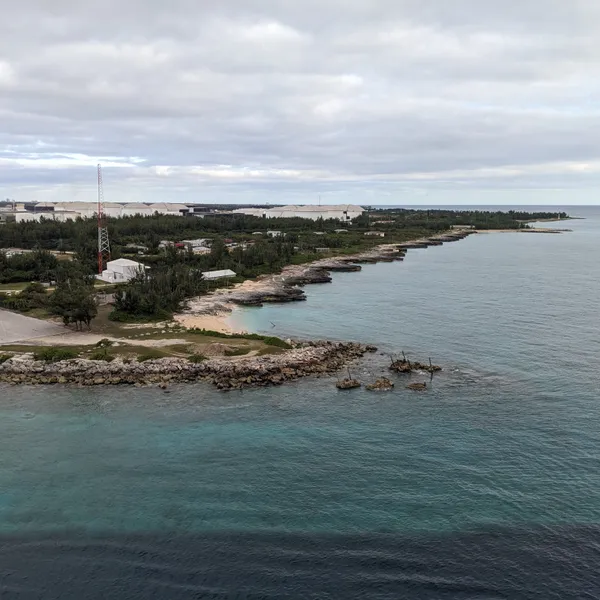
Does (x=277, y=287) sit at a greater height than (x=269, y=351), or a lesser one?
greater

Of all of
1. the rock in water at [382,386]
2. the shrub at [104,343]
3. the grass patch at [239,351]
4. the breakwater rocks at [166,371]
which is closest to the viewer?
the rock in water at [382,386]

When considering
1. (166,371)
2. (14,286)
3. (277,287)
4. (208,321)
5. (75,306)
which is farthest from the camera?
(277,287)

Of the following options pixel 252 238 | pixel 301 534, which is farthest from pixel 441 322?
pixel 252 238

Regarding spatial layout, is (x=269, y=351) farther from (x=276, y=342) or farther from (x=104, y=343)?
(x=104, y=343)

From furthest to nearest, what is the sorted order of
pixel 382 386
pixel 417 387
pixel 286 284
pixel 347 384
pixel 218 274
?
1. pixel 218 274
2. pixel 286 284
3. pixel 347 384
4. pixel 382 386
5. pixel 417 387

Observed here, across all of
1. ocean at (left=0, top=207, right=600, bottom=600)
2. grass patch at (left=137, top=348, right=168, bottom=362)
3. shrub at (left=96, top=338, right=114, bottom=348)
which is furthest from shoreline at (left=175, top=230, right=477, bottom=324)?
ocean at (left=0, top=207, right=600, bottom=600)

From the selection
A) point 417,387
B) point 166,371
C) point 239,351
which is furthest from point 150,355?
point 417,387

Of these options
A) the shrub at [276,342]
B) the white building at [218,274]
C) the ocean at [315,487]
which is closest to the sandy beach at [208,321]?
the shrub at [276,342]

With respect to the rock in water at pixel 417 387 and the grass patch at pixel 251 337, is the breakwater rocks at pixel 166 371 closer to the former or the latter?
the grass patch at pixel 251 337
